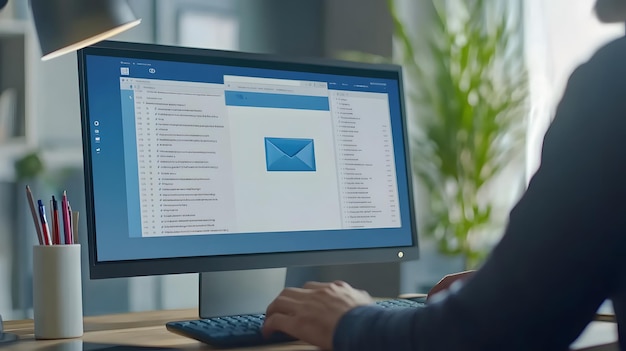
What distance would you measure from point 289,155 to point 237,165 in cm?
10

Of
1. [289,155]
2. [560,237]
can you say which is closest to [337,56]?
[289,155]

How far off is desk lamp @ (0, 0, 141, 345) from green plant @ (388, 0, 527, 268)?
2.12m

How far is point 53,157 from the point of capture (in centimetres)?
272

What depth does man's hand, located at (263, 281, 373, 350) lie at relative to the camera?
0.93 metres

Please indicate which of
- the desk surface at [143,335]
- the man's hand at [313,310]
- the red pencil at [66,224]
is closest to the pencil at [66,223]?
the red pencil at [66,224]

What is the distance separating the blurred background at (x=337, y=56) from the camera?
2.68 m

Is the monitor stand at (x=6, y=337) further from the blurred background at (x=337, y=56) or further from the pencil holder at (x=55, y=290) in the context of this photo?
the blurred background at (x=337, y=56)

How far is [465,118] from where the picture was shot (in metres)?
3.14

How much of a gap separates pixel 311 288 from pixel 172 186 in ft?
1.04

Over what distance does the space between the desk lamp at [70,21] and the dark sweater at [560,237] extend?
2.03 ft

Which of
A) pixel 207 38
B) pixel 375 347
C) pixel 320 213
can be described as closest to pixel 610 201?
pixel 375 347

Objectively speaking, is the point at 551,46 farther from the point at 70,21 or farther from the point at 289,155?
the point at 70,21

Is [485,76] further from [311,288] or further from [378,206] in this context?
[311,288]

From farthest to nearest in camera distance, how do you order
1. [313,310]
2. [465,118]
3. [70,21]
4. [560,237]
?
1. [465,118]
2. [70,21]
3. [313,310]
4. [560,237]
